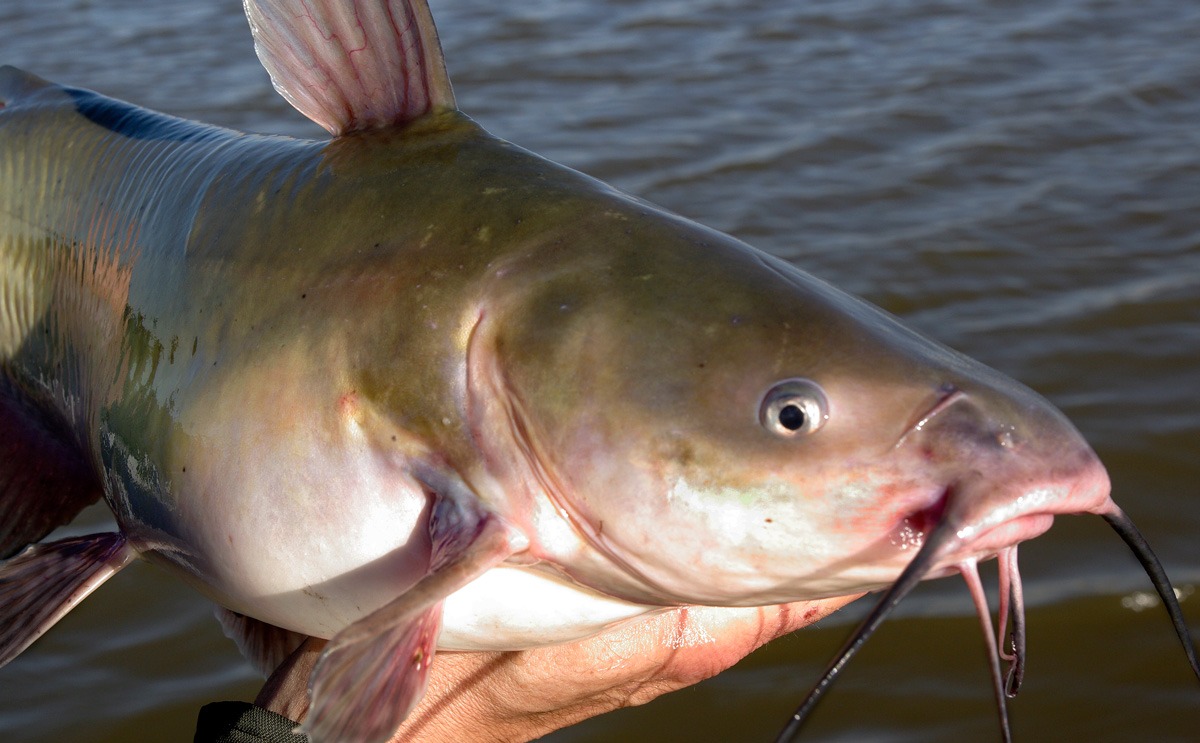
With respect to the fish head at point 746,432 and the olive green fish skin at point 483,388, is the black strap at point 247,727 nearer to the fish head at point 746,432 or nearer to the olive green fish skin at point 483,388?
the olive green fish skin at point 483,388

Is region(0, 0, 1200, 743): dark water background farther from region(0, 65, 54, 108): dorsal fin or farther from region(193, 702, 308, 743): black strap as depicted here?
region(0, 65, 54, 108): dorsal fin

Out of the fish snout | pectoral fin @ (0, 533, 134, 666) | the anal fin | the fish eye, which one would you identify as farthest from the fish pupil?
the anal fin

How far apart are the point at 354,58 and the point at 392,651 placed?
A: 0.89 meters

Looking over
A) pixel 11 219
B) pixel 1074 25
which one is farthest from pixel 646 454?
pixel 1074 25

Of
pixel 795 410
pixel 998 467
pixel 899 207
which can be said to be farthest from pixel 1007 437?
pixel 899 207

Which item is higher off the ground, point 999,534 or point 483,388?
point 483,388

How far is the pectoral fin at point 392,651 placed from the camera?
4.83 ft

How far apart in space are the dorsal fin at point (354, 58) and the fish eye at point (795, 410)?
74cm

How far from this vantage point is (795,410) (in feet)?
4.79

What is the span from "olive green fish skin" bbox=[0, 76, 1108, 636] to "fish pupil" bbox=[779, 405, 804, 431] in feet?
0.08

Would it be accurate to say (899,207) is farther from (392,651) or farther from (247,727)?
(392,651)

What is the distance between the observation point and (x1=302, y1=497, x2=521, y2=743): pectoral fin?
1471mm

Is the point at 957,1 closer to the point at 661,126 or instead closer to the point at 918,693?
the point at 661,126

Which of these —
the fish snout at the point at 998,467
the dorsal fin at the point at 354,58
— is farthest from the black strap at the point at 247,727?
the fish snout at the point at 998,467
